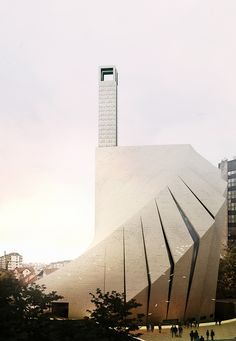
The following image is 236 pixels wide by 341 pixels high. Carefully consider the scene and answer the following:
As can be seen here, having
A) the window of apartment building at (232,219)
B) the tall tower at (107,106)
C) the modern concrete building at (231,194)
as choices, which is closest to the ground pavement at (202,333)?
the tall tower at (107,106)

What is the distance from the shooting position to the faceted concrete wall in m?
30.6

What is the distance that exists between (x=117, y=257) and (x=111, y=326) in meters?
16.6

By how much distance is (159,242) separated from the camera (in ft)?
105

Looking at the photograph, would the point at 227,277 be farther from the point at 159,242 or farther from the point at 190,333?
the point at 190,333

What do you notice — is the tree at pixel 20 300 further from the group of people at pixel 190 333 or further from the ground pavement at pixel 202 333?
the ground pavement at pixel 202 333

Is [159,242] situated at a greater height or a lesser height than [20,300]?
greater

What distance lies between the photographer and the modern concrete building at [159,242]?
3058cm

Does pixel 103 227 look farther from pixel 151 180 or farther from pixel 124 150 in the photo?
pixel 124 150

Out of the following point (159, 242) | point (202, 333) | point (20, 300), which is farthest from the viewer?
point (159, 242)

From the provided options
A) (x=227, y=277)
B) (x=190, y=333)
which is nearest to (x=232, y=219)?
(x=227, y=277)

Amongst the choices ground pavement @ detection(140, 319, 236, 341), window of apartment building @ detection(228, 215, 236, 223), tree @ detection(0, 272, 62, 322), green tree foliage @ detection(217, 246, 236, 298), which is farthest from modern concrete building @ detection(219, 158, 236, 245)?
tree @ detection(0, 272, 62, 322)

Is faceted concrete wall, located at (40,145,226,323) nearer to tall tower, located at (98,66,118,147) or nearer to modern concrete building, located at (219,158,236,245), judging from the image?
tall tower, located at (98,66,118,147)

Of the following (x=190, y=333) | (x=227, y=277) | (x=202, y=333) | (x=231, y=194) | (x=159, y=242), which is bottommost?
(x=202, y=333)

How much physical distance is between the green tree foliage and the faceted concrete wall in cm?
1310
